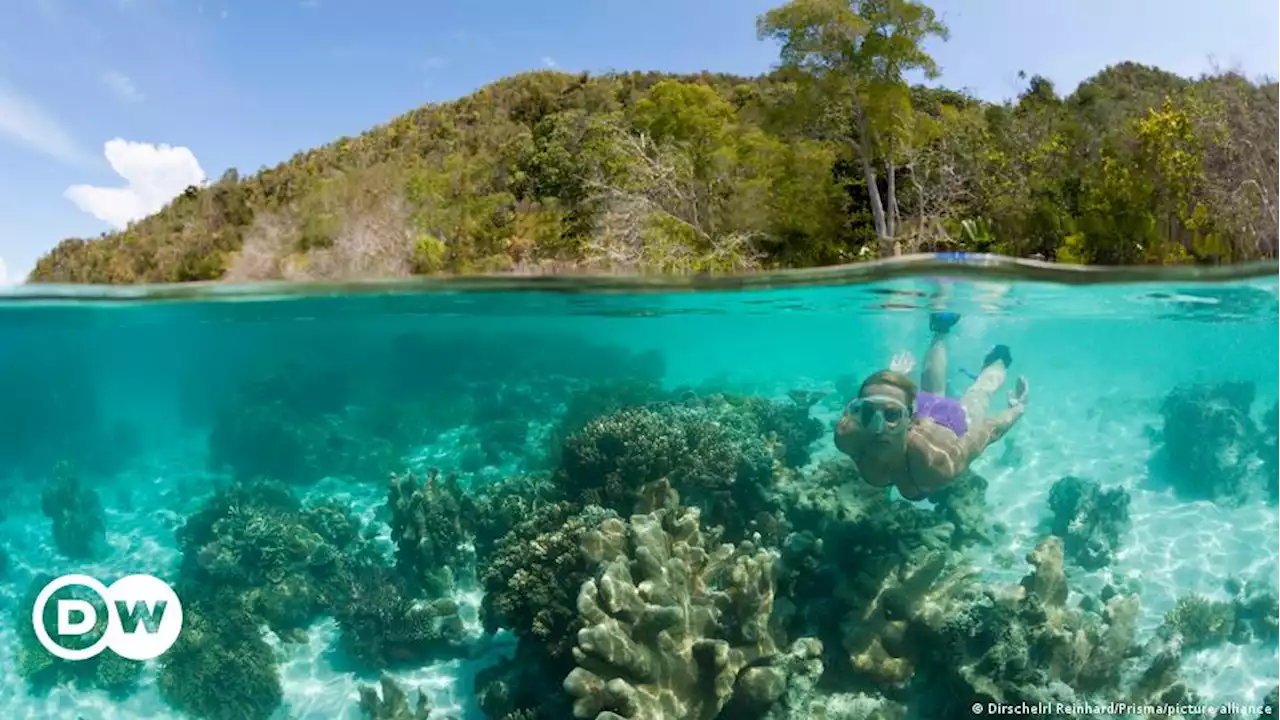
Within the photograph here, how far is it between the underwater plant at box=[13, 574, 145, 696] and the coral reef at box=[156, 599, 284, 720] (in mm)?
618

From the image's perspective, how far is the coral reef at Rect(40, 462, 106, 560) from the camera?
14.8m

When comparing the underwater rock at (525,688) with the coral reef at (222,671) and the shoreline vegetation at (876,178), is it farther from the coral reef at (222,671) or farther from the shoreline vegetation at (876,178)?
the shoreline vegetation at (876,178)

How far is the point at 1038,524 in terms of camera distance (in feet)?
39.9

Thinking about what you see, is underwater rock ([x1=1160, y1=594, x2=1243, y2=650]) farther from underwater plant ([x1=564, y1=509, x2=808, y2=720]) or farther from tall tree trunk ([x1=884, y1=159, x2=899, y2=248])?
tall tree trunk ([x1=884, y1=159, x2=899, y2=248])

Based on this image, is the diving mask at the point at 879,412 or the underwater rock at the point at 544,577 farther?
the diving mask at the point at 879,412

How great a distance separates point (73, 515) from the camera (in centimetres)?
1519

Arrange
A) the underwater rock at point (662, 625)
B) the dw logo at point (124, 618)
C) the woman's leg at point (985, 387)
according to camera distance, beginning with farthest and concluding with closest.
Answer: the dw logo at point (124, 618), the woman's leg at point (985, 387), the underwater rock at point (662, 625)

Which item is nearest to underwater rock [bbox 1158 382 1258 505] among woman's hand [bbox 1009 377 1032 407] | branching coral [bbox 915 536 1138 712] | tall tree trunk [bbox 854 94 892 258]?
woman's hand [bbox 1009 377 1032 407]

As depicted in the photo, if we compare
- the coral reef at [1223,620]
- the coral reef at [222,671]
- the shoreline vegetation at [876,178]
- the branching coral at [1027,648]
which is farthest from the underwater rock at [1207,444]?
the coral reef at [222,671]

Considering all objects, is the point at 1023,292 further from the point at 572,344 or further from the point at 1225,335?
the point at 572,344

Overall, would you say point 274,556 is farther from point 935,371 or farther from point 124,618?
point 935,371

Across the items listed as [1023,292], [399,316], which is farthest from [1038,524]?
[399,316]

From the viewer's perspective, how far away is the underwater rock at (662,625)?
6.39 metres

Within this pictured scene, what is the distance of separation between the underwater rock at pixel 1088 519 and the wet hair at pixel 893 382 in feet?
13.5
